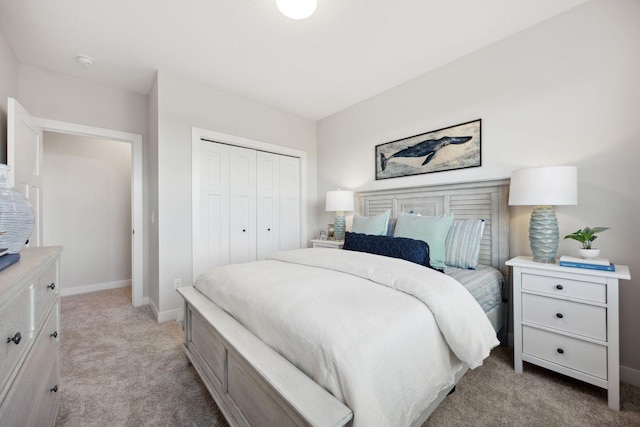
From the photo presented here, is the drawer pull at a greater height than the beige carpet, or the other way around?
the drawer pull

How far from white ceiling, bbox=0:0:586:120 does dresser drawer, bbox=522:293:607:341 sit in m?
2.05

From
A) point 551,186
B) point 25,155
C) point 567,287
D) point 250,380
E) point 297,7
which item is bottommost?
point 250,380

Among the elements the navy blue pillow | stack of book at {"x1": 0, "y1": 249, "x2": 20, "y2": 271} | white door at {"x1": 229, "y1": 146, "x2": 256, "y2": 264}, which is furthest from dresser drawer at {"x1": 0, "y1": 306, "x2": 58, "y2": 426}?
white door at {"x1": 229, "y1": 146, "x2": 256, "y2": 264}

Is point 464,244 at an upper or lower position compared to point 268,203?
lower

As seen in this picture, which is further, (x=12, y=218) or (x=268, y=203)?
(x=268, y=203)

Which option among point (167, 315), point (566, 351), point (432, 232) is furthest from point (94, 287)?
point (566, 351)

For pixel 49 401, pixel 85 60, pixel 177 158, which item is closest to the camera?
pixel 49 401

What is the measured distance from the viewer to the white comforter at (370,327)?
0.91m

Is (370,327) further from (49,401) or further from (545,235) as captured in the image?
(545,235)

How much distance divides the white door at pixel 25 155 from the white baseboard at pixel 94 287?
1674mm

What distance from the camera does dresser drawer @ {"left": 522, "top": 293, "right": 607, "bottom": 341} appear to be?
4.94 feet

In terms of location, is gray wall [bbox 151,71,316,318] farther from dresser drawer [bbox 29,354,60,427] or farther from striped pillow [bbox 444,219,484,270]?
striped pillow [bbox 444,219,484,270]

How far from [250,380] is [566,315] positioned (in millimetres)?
1875

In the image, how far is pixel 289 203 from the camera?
3.85m
